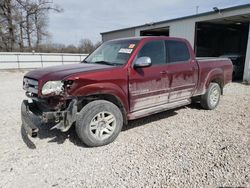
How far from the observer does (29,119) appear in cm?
377

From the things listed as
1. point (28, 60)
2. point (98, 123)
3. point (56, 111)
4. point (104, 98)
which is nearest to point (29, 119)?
point (56, 111)

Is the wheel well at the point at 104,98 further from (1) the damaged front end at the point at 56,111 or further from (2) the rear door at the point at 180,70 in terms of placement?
(2) the rear door at the point at 180,70

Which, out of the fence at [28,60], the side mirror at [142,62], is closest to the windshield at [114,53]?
the side mirror at [142,62]

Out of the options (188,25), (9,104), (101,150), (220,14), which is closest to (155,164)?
(101,150)

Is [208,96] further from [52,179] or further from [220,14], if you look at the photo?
[220,14]

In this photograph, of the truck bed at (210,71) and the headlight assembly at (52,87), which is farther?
the truck bed at (210,71)

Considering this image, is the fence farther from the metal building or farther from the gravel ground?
the gravel ground

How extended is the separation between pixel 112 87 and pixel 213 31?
1866 cm

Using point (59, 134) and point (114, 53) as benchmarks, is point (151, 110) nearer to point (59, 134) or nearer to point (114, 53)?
point (114, 53)

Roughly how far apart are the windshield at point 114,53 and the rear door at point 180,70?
975mm

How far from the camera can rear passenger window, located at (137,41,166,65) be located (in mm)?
4493

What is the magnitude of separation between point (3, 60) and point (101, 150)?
17206 millimetres

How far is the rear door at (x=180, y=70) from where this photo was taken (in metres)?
4.92

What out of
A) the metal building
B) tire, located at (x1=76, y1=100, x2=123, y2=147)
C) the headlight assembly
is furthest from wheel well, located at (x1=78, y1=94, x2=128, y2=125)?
the metal building
